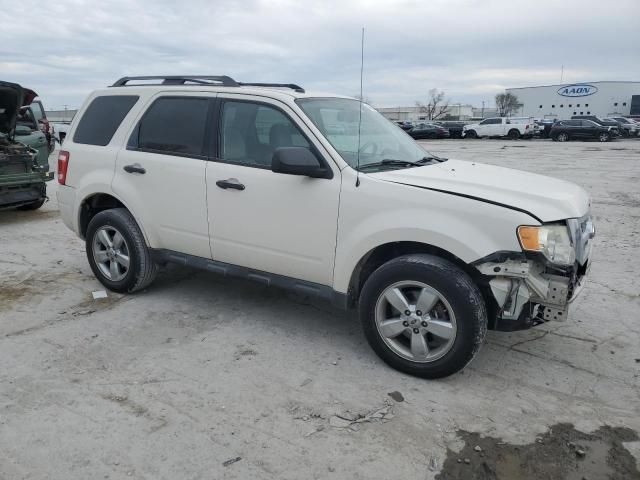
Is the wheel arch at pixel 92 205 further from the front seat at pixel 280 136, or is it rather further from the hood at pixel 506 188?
the hood at pixel 506 188

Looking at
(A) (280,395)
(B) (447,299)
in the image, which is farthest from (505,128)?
(A) (280,395)

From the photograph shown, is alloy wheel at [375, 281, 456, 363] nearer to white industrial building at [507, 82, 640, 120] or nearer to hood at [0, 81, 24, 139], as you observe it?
hood at [0, 81, 24, 139]

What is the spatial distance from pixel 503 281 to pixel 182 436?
207cm

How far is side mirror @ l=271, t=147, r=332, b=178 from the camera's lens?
12.0 feet

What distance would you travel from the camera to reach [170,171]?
451 cm

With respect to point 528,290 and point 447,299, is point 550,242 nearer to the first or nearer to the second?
point 528,290

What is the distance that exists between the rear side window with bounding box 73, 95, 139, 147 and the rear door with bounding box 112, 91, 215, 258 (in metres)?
0.27

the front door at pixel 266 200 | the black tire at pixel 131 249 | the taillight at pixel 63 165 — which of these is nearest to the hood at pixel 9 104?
the taillight at pixel 63 165

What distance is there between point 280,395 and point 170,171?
2.15 metres

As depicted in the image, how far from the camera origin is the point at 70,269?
19.4ft

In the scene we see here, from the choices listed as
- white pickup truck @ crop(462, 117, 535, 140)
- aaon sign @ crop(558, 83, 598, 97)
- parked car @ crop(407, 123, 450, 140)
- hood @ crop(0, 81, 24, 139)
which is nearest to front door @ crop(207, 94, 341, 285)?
hood @ crop(0, 81, 24, 139)

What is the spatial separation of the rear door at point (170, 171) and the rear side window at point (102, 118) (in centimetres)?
27

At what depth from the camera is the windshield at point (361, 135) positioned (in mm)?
3973

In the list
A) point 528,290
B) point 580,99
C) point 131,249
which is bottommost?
point 131,249
